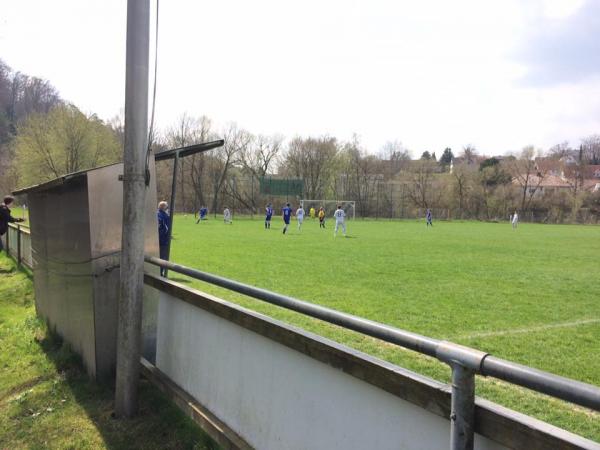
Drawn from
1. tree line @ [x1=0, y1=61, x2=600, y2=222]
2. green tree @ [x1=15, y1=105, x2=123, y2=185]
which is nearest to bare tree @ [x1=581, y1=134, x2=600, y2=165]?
tree line @ [x1=0, y1=61, x2=600, y2=222]

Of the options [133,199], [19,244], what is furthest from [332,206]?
[133,199]

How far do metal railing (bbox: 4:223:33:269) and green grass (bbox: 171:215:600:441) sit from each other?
13.0 feet

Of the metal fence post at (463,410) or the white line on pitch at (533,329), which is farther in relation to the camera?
the white line on pitch at (533,329)

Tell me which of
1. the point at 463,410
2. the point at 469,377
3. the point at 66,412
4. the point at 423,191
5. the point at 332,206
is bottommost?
the point at 332,206

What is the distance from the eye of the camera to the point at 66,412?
165 inches

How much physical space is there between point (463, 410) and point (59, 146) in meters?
58.5

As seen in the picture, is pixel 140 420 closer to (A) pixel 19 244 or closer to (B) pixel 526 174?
(A) pixel 19 244

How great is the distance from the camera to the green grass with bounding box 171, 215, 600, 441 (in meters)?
5.44

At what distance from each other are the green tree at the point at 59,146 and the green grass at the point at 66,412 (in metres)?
50.9

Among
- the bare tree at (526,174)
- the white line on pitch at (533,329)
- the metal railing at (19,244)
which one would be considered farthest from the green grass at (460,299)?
the bare tree at (526,174)

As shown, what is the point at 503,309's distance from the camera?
8.74 m

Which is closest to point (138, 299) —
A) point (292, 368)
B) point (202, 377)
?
point (202, 377)

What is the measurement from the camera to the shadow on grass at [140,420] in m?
3.61

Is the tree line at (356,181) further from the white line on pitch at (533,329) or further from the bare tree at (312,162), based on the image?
the white line on pitch at (533,329)
